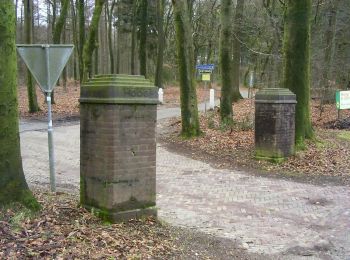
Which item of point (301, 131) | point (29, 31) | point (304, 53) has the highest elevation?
point (29, 31)

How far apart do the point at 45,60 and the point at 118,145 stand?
2.55 metres

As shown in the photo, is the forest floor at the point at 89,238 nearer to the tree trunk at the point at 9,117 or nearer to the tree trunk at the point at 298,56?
the tree trunk at the point at 9,117

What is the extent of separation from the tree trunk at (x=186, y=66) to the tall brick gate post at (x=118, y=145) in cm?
946

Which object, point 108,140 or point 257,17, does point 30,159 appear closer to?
point 108,140

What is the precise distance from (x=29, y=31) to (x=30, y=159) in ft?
44.6

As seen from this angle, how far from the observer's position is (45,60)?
7773 millimetres

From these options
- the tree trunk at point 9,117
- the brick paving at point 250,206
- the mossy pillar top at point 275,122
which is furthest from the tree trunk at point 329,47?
the tree trunk at point 9,117

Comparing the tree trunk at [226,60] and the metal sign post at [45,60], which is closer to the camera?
the metal sign post at [45,60]

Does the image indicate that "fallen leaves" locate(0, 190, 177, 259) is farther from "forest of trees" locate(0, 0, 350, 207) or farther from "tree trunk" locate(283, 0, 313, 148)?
"tree trunk" locate(283, 0, 313, 148)

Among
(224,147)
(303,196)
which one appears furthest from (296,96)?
(303,196)

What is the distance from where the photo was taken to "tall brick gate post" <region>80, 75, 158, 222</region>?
6133 millimetres

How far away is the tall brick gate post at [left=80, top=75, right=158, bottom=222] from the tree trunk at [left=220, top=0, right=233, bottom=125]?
11.9 meters

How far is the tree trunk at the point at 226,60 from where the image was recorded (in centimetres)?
1831

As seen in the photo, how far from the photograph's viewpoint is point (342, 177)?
1129 centimetres
